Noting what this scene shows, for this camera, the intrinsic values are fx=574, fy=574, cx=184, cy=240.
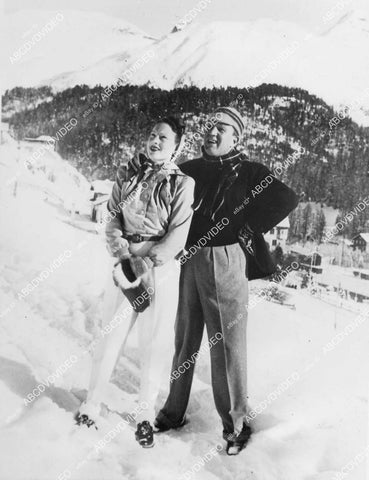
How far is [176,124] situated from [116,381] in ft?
3.59

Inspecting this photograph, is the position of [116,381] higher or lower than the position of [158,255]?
lower

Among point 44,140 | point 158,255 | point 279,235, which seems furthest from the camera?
point 44,140

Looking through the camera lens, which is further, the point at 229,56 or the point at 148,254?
the point at 229,56

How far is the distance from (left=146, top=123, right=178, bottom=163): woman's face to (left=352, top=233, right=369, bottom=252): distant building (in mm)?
864

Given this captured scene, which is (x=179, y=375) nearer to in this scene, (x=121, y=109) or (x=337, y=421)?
(x=337, y=421)

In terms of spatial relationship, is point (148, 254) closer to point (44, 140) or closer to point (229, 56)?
point (44, 140)

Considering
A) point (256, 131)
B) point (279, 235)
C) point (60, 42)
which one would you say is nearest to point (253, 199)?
point (279, 235)

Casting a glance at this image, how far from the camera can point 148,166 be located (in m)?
2.33

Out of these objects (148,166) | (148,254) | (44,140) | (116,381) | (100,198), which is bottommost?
(116,381)

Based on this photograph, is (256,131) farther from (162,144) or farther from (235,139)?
(162,144)

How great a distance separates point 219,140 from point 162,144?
23 cm

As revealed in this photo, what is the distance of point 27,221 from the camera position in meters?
2.49

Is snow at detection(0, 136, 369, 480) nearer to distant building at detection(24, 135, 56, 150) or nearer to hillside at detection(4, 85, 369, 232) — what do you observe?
distant building at detection(24, 135, 56, 150)

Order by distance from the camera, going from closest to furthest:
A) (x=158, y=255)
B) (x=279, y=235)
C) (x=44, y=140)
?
1. (x=158, y=255)
2. (x=279, y=235)
3. (x=44, y=140)
